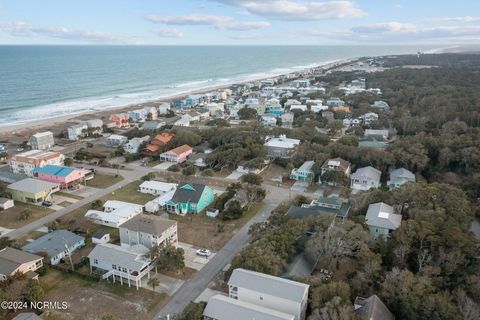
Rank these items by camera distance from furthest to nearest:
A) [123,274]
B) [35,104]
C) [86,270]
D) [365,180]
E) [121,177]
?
[35,104] < [121,177] < [365,180] < [86,270] < [123,274]

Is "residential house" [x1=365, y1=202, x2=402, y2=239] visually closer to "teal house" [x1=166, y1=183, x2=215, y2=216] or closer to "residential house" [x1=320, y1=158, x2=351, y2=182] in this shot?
"residential house" [x1=320, y1=158, x2=351, y2=182]

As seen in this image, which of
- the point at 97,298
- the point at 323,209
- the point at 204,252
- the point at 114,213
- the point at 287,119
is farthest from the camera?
the point at 287,119

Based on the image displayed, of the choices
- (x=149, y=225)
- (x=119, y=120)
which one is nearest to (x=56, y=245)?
(x=149, y=225)

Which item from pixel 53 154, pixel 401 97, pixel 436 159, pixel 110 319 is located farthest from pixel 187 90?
pixel 110 319

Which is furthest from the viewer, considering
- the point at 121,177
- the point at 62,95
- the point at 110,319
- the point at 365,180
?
the point at 62,95

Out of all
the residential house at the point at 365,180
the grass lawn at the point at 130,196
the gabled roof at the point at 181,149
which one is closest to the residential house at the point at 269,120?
the gabled roof at the point at 181,149

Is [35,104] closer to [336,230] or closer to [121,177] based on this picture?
[121,177]

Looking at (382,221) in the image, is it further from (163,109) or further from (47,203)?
(163,109)

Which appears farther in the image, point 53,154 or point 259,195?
point 53,154
